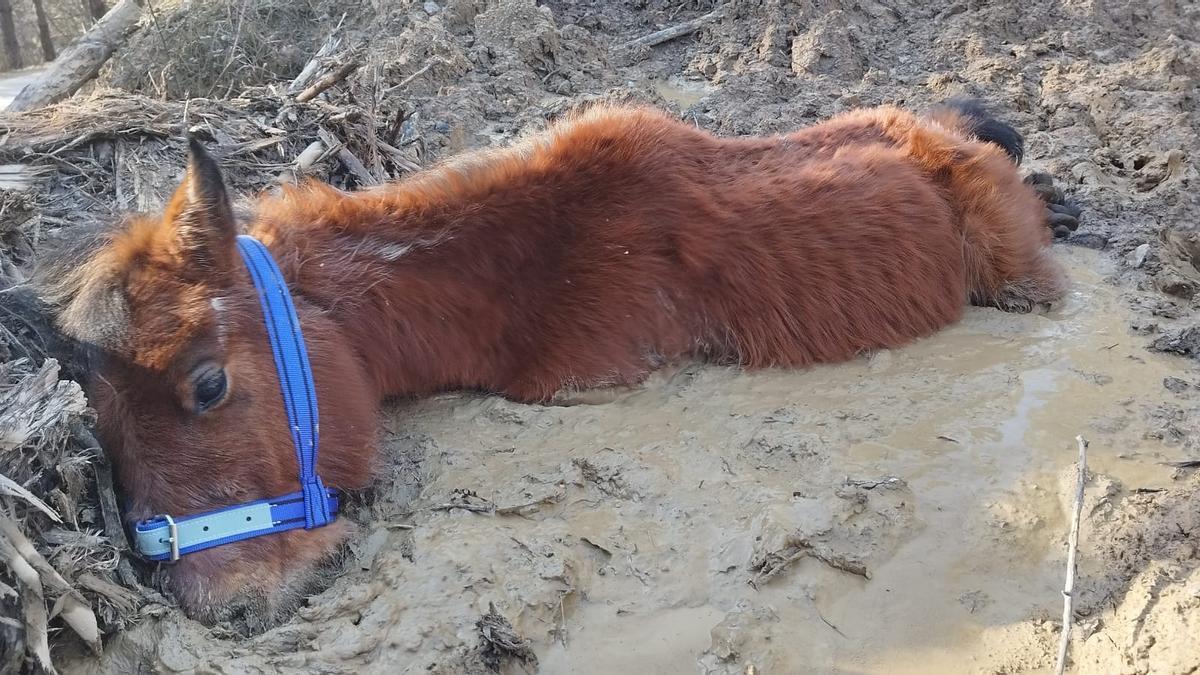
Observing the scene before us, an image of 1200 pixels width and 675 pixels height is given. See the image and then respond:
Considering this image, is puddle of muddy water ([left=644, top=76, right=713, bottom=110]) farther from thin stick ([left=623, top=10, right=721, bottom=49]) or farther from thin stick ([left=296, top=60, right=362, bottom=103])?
thin stick ([left=296, top=60, right=362, bottom=103])

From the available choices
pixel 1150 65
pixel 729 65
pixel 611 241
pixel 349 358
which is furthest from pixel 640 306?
pixel 1150 65

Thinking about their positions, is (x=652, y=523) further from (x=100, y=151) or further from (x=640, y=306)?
(x=100, y=151)

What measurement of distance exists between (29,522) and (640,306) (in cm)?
202

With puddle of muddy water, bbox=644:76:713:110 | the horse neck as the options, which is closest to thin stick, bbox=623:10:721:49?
puddle of muddy water, bbox=644:76:713:110

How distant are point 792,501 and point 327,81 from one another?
11.9 ft

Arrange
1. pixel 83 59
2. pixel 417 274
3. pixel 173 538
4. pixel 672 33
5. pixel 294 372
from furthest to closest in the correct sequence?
1. pixel 672 33
2. pixel 83 59
3. pixel 417 274
4. pixel 294 372
5. pixel 173 538

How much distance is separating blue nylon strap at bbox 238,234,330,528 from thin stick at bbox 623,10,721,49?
5729mm

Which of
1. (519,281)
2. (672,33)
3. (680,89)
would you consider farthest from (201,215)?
(672,33)

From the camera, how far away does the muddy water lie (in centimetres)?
218

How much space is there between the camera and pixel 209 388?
2.28 m

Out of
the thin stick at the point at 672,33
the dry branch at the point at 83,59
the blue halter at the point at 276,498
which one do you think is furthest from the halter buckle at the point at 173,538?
the thin stick at the point at 672,33

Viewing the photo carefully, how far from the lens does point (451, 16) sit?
7148 mm

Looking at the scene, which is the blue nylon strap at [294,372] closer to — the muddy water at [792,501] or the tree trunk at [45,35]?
the muddy water at [792,501]

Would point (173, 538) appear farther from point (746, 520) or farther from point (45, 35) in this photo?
point (45, 35)
